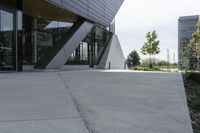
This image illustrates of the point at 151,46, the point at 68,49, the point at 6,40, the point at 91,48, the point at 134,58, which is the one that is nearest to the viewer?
the point at 6,40

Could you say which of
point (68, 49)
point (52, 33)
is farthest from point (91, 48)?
point (68, 49)

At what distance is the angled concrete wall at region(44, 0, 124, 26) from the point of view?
69.7 feet

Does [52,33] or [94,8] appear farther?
[94,8]

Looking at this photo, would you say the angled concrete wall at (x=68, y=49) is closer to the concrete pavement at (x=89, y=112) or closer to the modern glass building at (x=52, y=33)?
the modern glass building at (x=52, y=33)

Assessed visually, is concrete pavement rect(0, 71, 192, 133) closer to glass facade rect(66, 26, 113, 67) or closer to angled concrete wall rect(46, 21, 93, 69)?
angled concrete wall rect(46, 21, 93, 69)

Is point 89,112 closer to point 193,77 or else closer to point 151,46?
point 193,77

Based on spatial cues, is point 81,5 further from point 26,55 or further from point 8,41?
point 8,41

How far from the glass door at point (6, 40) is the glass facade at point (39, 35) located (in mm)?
3674

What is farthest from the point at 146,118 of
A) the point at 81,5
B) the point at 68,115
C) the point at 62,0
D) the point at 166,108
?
the point at 81,5

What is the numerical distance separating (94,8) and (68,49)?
7.73m

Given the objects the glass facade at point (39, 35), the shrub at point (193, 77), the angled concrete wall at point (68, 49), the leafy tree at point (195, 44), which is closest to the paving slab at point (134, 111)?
the shrub at point (193, 77)

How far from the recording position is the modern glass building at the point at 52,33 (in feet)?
54.4

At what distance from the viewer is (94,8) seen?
89.7 ft

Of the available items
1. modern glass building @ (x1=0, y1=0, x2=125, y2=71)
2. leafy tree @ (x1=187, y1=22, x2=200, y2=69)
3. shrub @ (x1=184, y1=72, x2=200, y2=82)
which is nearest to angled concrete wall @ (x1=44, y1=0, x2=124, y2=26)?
modern glass building @ (x1=0, y1=0, x2=125, y2=71)
